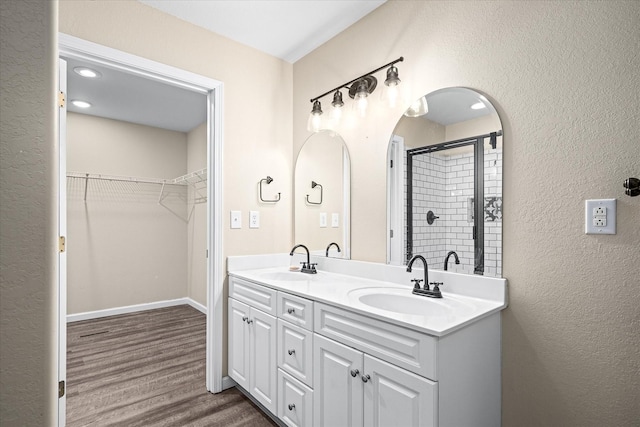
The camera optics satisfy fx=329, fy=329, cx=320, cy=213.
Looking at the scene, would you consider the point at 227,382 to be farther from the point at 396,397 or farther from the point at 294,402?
the point at 396,397

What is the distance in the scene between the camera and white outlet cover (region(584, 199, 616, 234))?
1192 mm

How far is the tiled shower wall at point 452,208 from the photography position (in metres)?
1.52

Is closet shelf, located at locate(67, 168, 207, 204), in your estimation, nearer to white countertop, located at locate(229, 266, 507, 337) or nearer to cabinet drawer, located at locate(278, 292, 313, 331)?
white countertop, located at locate(229, 266, 507, 337)

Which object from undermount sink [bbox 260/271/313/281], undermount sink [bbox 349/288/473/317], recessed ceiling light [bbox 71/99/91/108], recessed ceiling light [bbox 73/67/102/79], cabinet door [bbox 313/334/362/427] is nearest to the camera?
cabinet door [bbox 313/334/362/427]

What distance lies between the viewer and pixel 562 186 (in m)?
1.31

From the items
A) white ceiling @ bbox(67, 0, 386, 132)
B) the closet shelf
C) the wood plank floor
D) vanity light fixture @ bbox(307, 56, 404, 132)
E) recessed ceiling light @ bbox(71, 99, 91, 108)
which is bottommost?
the wood plank floor

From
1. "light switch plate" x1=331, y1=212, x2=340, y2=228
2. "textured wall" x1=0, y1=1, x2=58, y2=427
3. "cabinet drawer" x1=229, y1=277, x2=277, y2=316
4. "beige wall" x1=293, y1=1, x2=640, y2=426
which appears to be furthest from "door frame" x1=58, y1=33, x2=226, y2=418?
"textured wall" x1=0, y1=1, x2=58, y2=427

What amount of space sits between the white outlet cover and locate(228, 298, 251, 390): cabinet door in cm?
177

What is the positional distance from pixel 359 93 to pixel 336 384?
1617 mm

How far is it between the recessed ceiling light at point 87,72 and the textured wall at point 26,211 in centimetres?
265

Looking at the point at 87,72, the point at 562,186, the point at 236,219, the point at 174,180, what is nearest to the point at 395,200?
the point at 562,186

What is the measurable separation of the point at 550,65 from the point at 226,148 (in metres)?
1.91

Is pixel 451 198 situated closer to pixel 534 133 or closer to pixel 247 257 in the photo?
pixel 534 133

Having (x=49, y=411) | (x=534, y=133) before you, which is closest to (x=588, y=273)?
(x=534, y=133)
